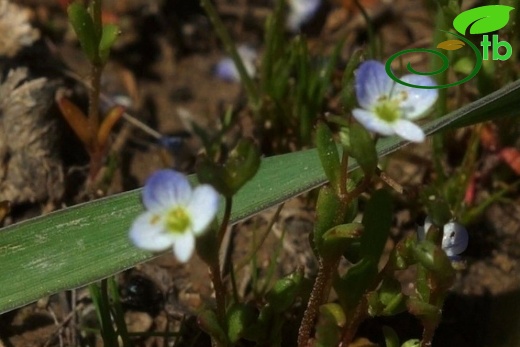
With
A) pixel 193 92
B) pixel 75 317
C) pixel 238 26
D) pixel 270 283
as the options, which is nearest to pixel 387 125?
pixel 270 283

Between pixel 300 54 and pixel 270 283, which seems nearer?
pixel 270 283

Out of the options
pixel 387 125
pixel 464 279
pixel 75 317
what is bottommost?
pixel 464 279

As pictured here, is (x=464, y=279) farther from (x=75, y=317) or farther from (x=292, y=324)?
(x=75, y=317)

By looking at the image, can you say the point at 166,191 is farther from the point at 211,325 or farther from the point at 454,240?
the point at 454,240

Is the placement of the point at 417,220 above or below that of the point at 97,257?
below

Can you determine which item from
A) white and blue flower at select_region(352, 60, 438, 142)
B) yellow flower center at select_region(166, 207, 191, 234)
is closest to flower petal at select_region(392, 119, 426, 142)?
white and blue flower at select_region(352, 60, 438, 142)

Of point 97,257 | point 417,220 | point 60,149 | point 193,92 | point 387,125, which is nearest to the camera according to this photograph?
point 387,125

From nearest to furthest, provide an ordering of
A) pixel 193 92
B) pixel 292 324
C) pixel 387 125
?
pixel 387 125
pixel 292 324
pixel 193 92
